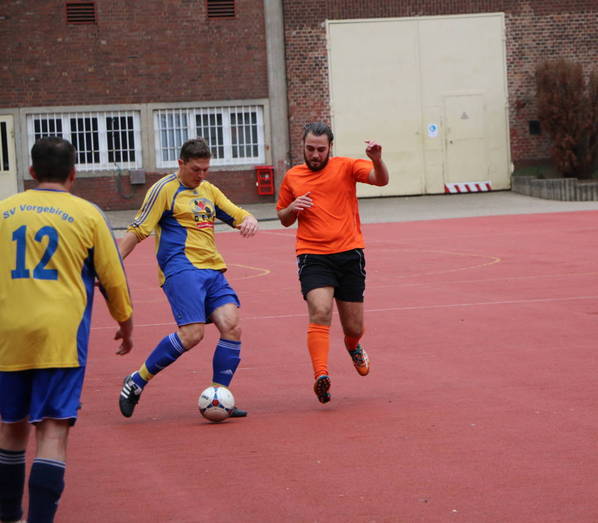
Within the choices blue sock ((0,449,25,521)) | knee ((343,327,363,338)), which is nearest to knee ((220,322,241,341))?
knee ((343,327,363,338))

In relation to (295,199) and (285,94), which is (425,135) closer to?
(285,94)

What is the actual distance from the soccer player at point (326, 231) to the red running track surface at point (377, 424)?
→ 2.02ft

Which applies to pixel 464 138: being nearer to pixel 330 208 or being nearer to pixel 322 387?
pixel 330 208

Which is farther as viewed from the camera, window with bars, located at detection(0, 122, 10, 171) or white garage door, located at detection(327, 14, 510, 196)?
white garage door, located at detection(327, 14, 510, 196)

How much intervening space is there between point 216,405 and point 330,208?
5.43 feet

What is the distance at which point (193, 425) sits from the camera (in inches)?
304

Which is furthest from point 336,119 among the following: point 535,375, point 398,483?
point 398,483

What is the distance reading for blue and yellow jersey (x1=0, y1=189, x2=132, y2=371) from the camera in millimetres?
4820

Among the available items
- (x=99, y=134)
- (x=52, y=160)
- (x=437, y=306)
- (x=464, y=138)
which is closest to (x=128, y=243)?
(x=52, y=160)

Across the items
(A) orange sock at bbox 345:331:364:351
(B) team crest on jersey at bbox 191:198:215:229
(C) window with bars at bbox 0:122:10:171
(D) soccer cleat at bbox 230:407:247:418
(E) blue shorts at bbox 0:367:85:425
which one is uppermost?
(C) window with bars at bbox 0:122:10:171

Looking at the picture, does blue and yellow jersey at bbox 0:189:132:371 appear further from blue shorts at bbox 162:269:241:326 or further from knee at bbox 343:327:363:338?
knee at bbox 343:327:363:338

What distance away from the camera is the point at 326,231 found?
8.38 metres

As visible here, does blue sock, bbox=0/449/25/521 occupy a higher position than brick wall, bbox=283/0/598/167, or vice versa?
brick wall, bbox=283/0/598/167

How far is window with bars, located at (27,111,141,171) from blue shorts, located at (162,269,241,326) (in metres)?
26.5
